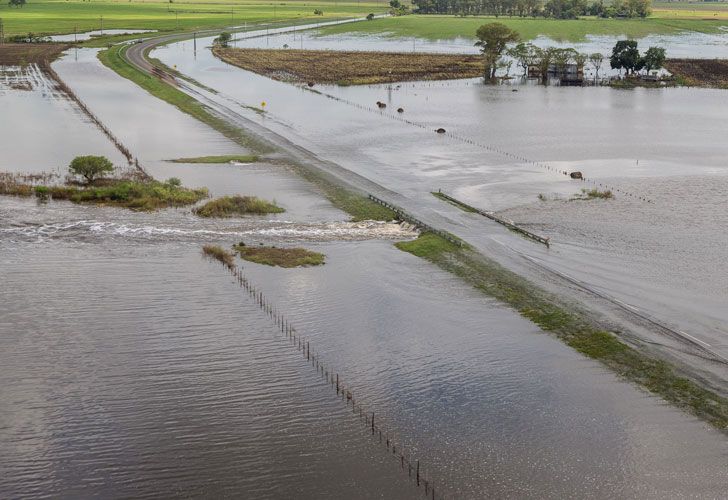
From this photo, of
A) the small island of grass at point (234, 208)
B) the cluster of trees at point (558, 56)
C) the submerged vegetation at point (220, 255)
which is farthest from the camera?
the cluster of trees at point (558, 56)

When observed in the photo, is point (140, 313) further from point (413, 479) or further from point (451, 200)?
point (451, 200)

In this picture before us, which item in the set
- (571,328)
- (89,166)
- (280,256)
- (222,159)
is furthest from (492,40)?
(571,328)

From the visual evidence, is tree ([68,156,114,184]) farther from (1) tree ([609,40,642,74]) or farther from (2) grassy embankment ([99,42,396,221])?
(1) tree ([609,40,642,74])

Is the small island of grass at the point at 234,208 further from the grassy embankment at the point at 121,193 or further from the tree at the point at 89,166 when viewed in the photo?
the tree at the point at 89,166

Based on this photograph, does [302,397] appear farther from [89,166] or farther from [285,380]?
[89,166]

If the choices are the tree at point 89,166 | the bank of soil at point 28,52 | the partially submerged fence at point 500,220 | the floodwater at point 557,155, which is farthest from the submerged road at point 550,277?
the bank of soil at point 28,52

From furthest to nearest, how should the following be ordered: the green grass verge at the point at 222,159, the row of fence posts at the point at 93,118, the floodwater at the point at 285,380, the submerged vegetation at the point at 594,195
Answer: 1. the green grass verge at the point at 222,159
2. the row of fence posts at the point at 93,118
3. the submerged vegetation at the point at 594,195
4. the floodwater at the point at 285,380

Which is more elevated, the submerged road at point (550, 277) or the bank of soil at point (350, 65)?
the bank of soil at point (350, 65)

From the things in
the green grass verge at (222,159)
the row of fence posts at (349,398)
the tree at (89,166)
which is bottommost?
the row of fence posts at (349,398)
